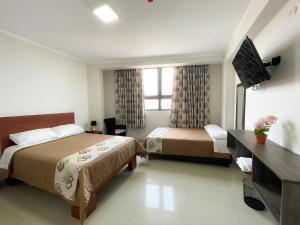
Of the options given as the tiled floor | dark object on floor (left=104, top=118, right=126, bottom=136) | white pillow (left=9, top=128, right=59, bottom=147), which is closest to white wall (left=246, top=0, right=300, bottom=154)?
the tiled floor

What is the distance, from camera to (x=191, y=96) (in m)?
4.58

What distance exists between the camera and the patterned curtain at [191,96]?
4.51 meters

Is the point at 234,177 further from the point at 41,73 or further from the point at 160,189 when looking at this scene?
the point at 41,73

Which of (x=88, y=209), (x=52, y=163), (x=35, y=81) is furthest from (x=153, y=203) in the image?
(x=35, y=81)

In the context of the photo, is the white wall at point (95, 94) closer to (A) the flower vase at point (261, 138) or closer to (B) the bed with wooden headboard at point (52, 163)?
(B) the bed with wooden headboard at point (52, 163)

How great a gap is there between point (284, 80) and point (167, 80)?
3.44 m

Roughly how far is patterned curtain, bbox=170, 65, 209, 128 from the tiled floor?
193 centimetres

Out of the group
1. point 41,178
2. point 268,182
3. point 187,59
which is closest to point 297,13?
point 268,182

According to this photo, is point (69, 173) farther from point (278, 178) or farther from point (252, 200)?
point (252, 200)

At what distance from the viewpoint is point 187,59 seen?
4.21 meters

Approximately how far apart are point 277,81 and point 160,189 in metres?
2.09

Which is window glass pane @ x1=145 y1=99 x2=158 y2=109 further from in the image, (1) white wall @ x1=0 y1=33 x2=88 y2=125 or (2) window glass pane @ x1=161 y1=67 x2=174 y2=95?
(1) white wall @ x1=0 y1=33 x2=88 y2=125

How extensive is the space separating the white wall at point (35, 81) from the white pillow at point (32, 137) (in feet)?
1.41

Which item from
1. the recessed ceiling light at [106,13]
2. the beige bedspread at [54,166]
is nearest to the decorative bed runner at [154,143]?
the beige bedspread at [54,166]
